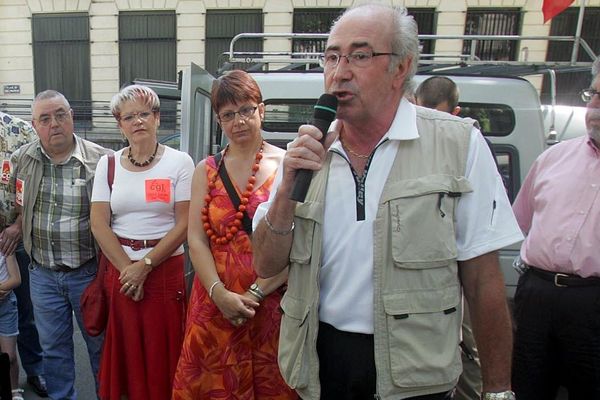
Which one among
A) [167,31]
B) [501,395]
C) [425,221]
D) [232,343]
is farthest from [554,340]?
[167,31]

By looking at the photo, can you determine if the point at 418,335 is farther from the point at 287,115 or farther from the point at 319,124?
the point at 287,115

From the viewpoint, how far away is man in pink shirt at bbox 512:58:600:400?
1872mm

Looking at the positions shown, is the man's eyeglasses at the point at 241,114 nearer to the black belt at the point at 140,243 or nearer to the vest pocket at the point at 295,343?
the black belt at the point at 140,243

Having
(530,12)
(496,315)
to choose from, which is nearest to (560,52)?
(530,12)

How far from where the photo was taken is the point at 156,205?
231 centimetres

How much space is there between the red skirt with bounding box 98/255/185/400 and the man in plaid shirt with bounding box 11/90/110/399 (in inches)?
14.2

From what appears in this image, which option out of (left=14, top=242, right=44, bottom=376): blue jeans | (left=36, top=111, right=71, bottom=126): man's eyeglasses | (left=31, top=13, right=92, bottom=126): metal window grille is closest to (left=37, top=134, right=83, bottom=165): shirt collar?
(left=36, top=111, right=71, bottom=126): man's eyeglasses

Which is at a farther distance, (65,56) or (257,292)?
(65,56)

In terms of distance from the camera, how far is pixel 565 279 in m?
1.91

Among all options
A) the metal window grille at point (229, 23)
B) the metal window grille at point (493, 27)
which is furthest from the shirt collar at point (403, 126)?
the metal window grille at point (229, 23)

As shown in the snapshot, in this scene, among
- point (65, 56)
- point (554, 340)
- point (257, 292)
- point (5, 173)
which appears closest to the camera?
point (257, 292)

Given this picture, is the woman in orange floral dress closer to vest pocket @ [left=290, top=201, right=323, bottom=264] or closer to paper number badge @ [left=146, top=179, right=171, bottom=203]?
paper number badge @ [left=146, top=179, right=171, bottom=203]

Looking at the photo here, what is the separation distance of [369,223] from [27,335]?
296 centimetres

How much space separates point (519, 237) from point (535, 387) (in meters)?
1.22
